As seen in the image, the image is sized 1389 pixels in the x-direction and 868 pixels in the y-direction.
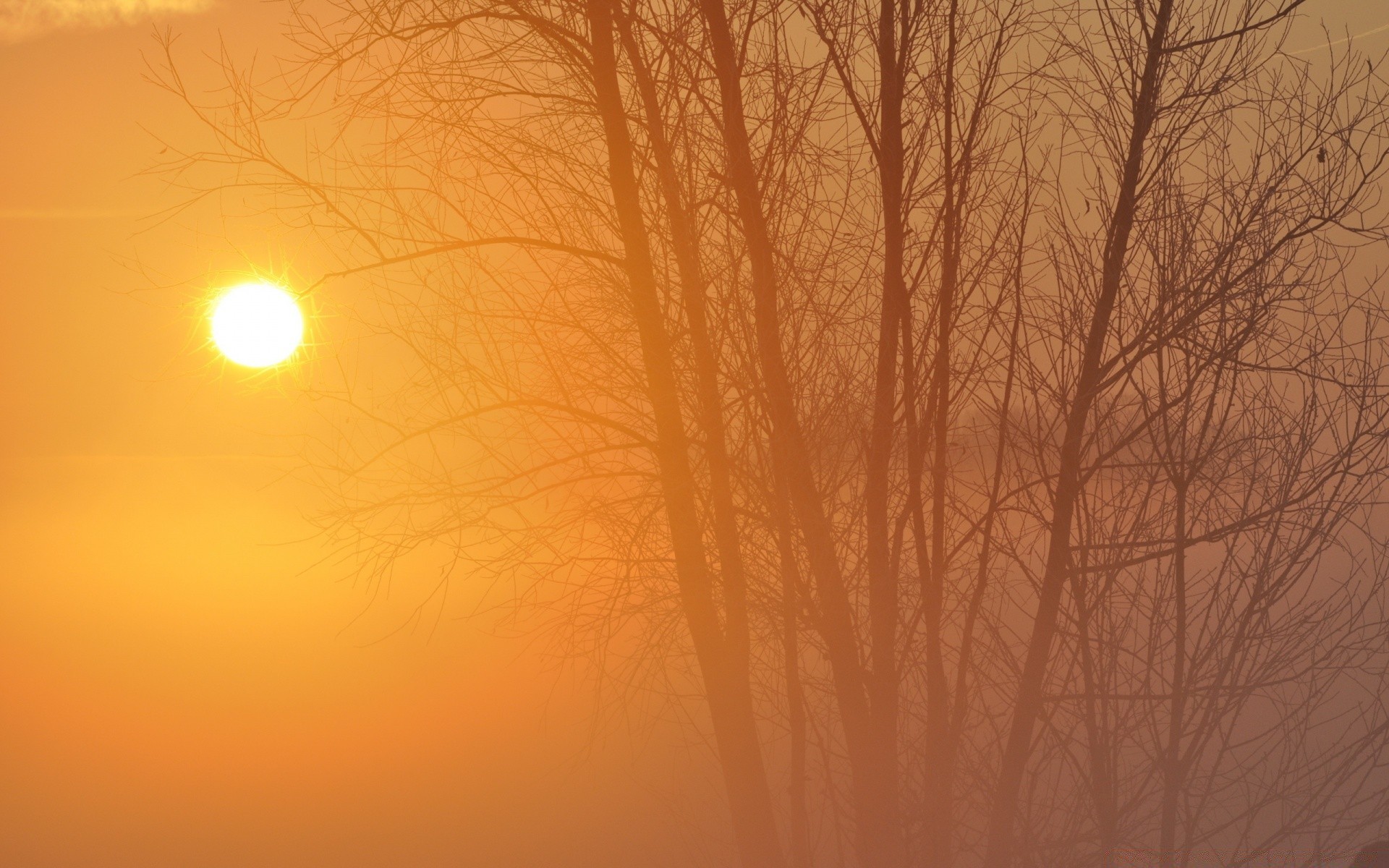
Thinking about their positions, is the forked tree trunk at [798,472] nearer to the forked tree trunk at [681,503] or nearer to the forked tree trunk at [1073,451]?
the forked tree trunk at [681,503]

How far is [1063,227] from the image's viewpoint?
2.64 metres

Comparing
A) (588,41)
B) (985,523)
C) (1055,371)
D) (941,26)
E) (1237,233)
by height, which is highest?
(588,41)

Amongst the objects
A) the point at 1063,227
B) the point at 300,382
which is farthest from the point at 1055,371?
the point at 300,382

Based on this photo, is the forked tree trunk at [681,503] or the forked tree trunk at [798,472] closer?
the forked tree trunk at [798,472]

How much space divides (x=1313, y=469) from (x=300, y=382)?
317 cm

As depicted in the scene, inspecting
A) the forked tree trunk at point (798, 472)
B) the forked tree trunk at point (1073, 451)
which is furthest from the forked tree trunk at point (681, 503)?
the forked tree trunk at point (1073, 451)

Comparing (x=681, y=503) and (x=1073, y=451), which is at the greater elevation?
(x=681, y=503)

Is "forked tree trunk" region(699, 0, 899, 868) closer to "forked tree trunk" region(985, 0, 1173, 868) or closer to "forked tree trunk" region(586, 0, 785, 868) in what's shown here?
"forked tree trunk" region(586, 0, 785, 868)

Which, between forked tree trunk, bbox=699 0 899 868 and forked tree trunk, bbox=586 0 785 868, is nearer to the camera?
forked tree trunk, bbox=699 0 899 868

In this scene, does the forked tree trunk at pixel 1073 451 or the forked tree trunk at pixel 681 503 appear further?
the forked tree trunk at pixel 681 503

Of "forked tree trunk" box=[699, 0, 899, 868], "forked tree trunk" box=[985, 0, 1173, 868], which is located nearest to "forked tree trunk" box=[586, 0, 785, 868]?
"forked tree trunk" box=[699, 0, 899, 868]

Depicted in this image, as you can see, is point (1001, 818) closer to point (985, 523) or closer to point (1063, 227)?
point (985, 523)

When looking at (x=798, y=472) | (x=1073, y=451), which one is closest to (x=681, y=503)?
(x=798, y=472)

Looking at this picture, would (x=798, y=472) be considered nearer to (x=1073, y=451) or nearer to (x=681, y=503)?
(x=681, y=503)
